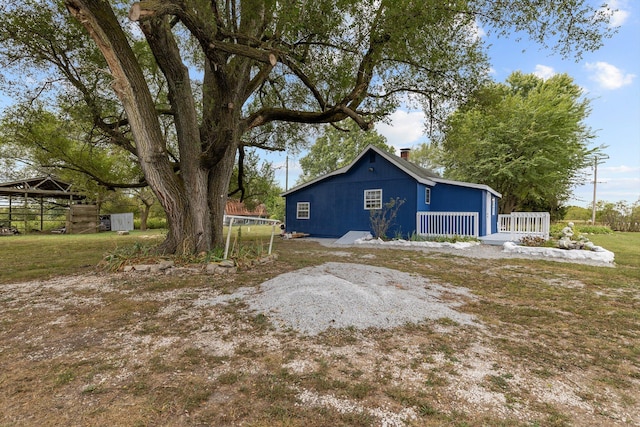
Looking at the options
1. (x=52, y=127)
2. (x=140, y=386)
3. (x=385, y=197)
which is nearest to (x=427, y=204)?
(x=385, y=197)

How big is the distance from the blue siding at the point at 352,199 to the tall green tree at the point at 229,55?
4827mm

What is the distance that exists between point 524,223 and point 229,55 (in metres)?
15.4

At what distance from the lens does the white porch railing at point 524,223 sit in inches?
494

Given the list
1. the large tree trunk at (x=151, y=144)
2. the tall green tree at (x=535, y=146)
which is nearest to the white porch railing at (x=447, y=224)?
the tall green tree at (x=535, y=146)

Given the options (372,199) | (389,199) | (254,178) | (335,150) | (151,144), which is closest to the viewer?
(151,144)

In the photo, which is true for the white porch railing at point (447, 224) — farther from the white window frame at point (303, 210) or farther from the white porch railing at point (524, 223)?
the white window frame at point (303, 210)

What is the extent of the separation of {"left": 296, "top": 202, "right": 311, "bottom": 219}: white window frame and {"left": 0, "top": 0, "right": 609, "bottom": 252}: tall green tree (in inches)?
326

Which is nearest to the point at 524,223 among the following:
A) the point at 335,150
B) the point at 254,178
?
the point at 254,178

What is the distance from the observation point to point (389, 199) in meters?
13.4

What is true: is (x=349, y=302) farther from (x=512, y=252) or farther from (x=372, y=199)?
(x=372, y=199)

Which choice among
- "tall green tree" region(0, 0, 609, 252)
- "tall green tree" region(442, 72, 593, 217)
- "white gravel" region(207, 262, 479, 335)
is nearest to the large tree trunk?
"tall green tree" region(0, 0, 609, 252)

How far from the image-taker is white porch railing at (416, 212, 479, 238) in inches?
479

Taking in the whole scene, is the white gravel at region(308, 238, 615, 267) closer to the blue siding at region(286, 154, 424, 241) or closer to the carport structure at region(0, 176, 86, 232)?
the blue siding at region(286, 154, 424, 241)

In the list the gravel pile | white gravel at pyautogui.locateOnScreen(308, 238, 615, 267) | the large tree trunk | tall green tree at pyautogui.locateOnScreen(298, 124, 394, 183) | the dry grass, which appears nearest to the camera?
the dry grass
